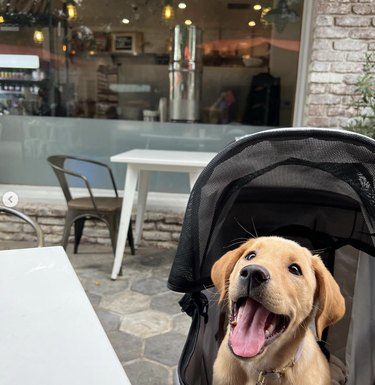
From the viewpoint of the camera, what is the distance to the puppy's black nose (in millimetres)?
1048

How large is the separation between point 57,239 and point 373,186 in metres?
3.31

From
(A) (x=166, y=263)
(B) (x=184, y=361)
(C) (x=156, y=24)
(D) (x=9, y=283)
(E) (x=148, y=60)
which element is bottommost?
(A) (x=166, y=263)

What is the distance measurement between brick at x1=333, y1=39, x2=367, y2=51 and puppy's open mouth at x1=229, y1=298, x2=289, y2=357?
9.37 ft

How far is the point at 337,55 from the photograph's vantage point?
3.36 metres

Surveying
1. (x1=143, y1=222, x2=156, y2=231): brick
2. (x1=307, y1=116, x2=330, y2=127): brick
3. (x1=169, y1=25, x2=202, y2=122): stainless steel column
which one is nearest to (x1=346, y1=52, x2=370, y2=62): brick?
(x1=307, y1=116, x2=330, y2=127): brick

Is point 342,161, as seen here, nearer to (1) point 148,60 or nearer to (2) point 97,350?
(2) point 97,350

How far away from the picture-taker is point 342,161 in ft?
4.05

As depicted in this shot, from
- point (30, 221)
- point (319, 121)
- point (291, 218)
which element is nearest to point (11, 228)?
point (30, 221)

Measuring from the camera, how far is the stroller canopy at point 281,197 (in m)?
1.22

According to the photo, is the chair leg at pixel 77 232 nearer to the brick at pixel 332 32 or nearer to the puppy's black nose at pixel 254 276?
the brick at pixel 332 32

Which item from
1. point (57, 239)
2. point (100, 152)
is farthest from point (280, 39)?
point (57, 239)

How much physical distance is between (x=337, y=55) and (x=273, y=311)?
289 centimetres

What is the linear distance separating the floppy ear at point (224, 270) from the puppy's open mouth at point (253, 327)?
0.09m

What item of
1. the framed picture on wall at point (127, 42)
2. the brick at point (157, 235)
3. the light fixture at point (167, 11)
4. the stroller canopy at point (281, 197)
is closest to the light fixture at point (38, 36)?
the framed picture on wall at point (127, 42)
